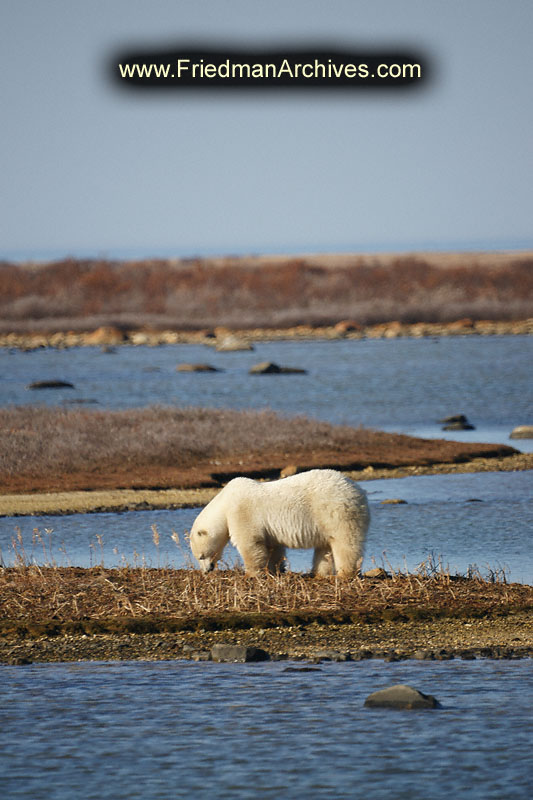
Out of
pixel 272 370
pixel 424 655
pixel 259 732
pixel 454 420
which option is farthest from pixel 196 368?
pixel 259 732

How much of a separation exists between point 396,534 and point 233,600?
18.3ft

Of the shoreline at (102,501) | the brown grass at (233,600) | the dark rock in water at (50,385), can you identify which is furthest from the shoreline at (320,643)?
the dark rock in water at (50,385)

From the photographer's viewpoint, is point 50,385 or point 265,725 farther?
point 50,385

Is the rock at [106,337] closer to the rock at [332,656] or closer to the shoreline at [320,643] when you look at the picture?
the shoreline at [320,643]

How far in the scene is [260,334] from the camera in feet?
273

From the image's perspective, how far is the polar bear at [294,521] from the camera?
501 inches

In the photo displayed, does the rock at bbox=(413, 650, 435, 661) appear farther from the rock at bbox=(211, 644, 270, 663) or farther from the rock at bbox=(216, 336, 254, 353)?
the rock at bbox=(216, 336, 254, 353)

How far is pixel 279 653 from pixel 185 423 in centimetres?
1873

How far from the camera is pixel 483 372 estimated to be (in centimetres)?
5300

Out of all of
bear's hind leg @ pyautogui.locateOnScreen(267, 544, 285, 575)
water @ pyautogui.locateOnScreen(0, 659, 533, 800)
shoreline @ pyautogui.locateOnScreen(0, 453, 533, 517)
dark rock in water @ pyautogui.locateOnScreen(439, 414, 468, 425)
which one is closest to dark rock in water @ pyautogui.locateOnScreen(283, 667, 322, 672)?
water @ pyautogui.locateOnScreen(0, 659, 533, 800)

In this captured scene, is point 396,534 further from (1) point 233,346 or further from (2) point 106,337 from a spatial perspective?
(2) point 106,337

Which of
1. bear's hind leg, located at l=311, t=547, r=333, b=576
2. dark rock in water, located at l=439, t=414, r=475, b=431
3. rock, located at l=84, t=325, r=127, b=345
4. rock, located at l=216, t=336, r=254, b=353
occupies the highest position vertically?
rock, located at l=84, t=325, r=127, b=345

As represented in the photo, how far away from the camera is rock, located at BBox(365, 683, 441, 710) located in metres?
9.60

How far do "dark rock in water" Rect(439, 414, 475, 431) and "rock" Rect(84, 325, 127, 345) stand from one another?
43781 mm
